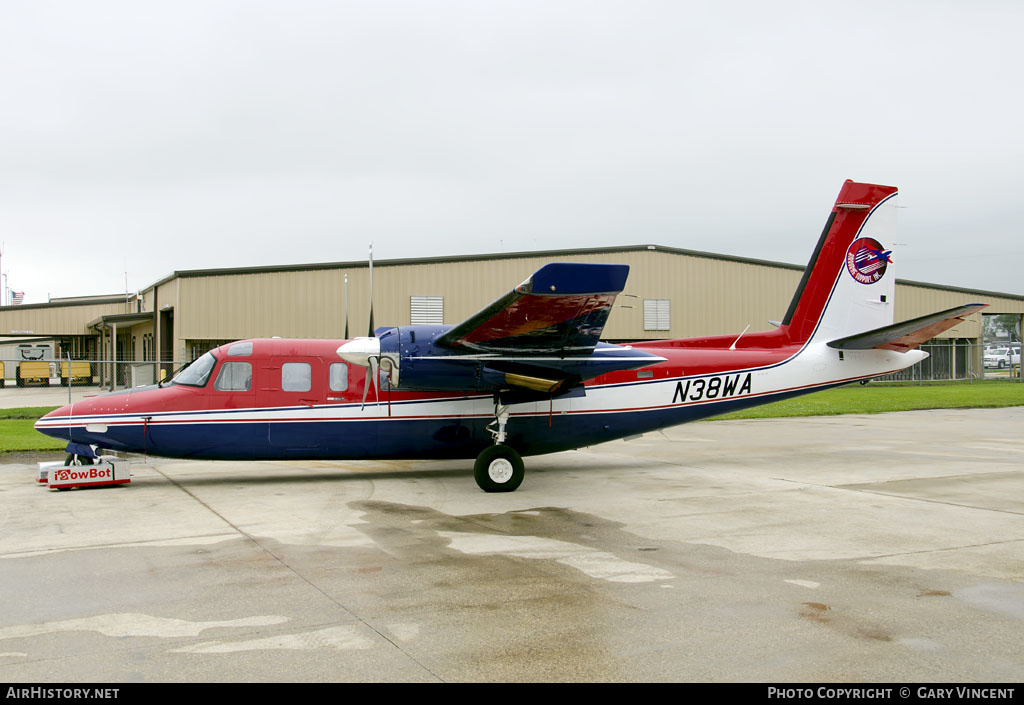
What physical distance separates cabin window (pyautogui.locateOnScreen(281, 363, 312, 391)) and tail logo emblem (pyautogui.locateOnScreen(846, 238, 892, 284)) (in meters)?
10.2

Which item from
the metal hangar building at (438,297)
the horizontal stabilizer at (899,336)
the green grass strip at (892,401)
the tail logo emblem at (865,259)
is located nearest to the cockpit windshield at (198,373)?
the horizontal stabilizer at (899,336)

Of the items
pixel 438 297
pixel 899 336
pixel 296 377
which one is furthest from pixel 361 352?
pixel 438 297

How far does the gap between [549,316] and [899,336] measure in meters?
7.35

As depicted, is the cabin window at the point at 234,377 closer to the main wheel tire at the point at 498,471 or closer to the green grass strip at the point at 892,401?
the main wheel tire at the point at 498,471

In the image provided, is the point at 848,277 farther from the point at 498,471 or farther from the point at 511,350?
the point at 498,471

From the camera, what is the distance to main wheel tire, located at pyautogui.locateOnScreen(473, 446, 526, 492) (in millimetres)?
11875

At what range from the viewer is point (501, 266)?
3562 cm

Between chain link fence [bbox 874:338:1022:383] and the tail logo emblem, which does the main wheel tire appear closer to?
the tail logo emblem

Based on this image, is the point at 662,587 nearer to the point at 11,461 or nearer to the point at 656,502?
the point at 656,502

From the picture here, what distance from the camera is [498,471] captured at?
11.9 m

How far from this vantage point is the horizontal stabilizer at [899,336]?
1308 centimetres

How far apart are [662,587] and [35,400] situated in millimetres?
35392

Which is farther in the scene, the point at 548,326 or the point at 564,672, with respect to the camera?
the point at 548,326

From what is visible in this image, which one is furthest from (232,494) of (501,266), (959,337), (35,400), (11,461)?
(959,337)
